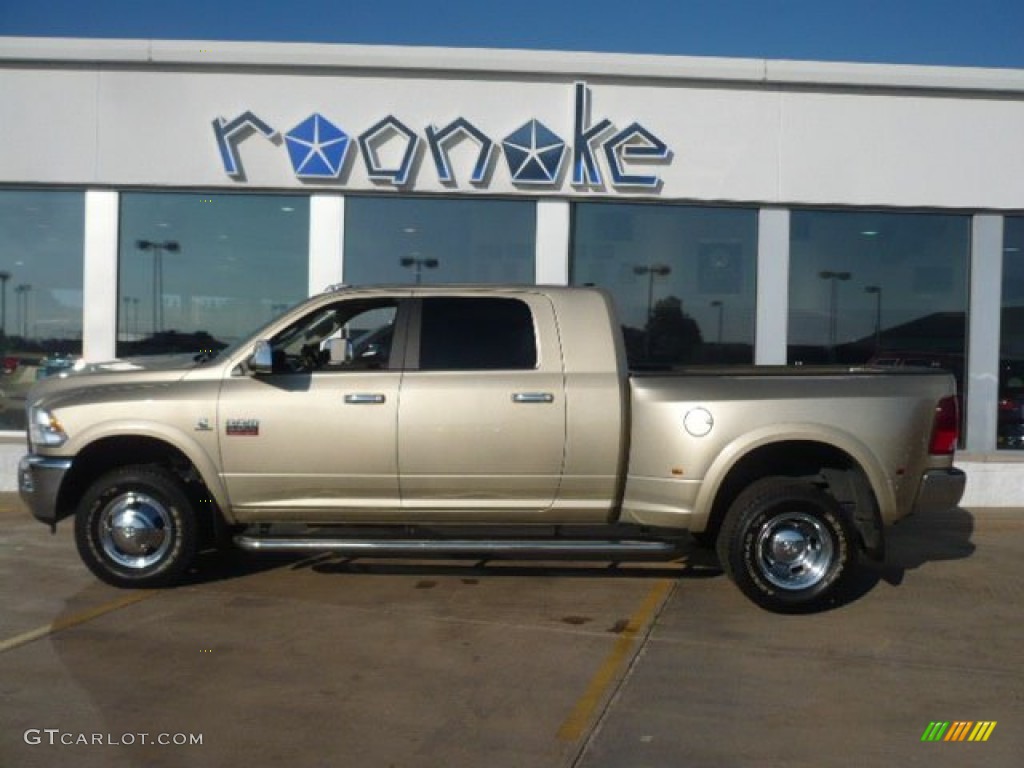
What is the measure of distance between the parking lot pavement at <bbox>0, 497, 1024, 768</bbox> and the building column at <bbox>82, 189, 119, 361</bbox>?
4309mm

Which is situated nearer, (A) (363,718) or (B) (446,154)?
(A) (363,718)

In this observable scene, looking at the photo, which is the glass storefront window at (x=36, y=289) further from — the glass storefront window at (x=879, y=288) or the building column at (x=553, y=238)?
the glass storefront window at (x=879, y=288)

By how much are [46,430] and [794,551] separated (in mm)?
4928

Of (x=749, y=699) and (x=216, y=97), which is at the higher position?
(x=216, y=97)

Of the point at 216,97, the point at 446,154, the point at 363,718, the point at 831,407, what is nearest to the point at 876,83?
the point at 446,154

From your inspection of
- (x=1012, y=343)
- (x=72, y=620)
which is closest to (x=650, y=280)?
(x=1012, y=343)

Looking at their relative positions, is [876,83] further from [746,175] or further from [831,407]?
[831,407]

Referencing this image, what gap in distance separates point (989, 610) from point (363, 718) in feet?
14.4

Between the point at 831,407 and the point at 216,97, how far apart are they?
7893mm

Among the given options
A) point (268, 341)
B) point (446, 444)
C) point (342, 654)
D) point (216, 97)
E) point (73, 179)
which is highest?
point (216, 97)

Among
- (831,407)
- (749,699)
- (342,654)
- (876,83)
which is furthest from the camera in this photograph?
(876,83)

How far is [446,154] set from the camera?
1148cm

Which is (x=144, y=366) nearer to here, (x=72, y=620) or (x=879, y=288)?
(x=72, y=620)

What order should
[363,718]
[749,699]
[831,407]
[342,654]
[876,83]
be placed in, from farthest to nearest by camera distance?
[876,83]
[831,407]
[342,654]
[749,699]
[363,718]
